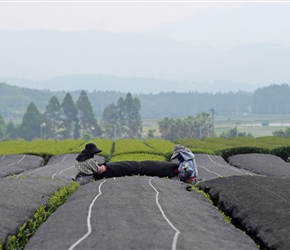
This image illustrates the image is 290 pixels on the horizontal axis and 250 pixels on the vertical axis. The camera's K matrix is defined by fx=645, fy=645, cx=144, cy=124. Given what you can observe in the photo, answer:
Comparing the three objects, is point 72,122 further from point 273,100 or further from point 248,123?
point 273,100

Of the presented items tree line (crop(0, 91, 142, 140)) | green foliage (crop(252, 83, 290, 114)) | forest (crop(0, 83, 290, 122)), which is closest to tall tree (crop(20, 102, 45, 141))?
tree line (crop(0, 91, 142, 140))

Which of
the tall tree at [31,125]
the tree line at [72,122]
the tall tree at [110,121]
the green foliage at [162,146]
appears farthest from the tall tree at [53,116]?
the green foliage at [162,146]

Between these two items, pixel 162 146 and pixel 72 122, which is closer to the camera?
pixel 162 146

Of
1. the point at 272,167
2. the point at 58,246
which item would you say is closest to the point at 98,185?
the point at 58,246

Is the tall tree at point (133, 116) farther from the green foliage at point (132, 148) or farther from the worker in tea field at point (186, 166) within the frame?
the worker in tea field at point (186, 166)

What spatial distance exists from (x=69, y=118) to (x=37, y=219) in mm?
91254

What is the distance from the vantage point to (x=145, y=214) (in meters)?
8.70

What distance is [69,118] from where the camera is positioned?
100m

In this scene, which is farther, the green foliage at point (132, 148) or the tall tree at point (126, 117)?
the tall tree at point (126, 117)

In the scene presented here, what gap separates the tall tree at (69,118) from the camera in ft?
324

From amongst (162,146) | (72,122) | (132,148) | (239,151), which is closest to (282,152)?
(239,151)

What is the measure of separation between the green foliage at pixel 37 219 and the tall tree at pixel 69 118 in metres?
86.3

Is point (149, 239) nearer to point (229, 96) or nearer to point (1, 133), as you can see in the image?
point (1, 133)

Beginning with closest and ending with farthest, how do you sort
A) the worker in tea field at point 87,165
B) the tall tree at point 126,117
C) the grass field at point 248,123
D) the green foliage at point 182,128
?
the worker in tea field at point 87,165 < the green foliage at point 182,128 < the tall tree at point 126,117 < the grass field at point 248,123
